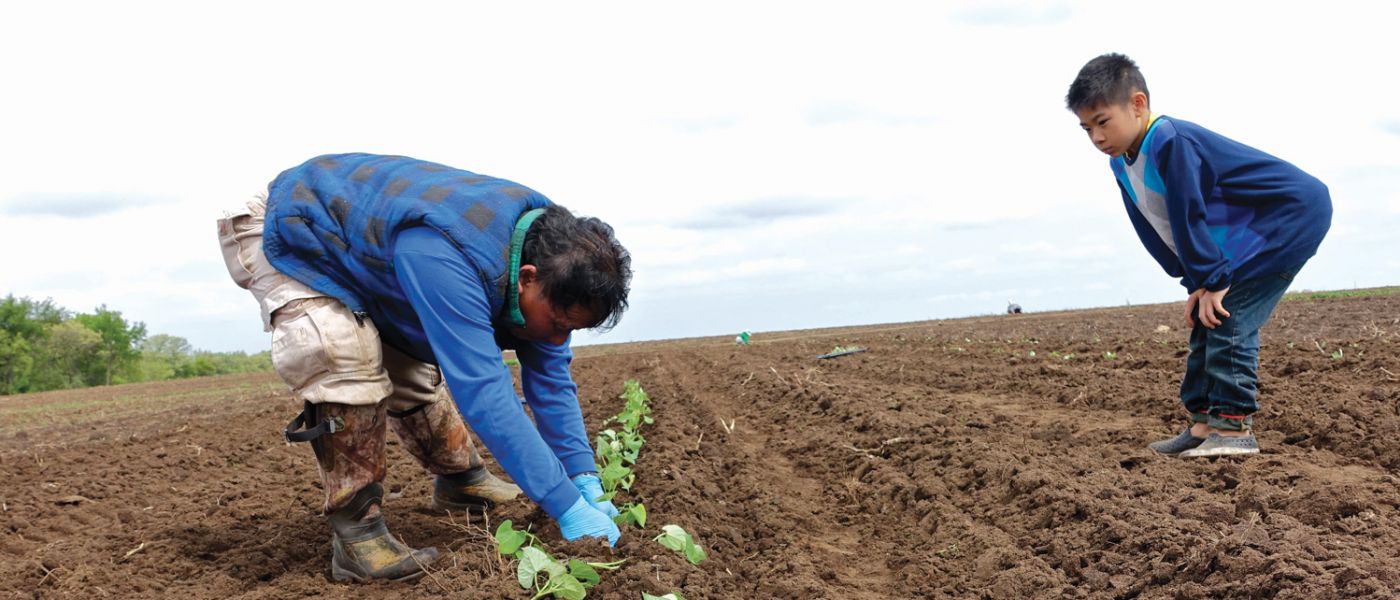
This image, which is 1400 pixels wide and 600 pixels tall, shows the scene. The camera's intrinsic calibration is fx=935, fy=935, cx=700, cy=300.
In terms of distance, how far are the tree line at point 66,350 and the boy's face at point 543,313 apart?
3990cm

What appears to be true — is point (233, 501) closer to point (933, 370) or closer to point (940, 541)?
point (940, 541)

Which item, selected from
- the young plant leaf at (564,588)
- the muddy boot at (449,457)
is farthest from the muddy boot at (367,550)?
the young plant leaf at (564,588)

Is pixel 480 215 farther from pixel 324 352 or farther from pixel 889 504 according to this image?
pixel 889 504

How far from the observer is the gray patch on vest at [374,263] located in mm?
3137

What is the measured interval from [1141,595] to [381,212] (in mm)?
2678

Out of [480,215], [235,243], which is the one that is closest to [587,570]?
[480,215]

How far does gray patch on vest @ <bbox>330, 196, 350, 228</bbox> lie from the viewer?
3237mm

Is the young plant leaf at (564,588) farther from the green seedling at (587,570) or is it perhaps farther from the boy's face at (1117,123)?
the boy's face at (1117,123)

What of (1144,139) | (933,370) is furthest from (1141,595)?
(933,370)

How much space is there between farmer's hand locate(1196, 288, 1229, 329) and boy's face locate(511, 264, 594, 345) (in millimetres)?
2718

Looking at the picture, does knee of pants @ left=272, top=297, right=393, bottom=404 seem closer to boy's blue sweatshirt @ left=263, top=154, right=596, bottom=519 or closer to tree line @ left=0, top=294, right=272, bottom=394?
boy's blue sweatshirt @ left=263, top=154, right=596, bottom=519

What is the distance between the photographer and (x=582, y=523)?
3.10m

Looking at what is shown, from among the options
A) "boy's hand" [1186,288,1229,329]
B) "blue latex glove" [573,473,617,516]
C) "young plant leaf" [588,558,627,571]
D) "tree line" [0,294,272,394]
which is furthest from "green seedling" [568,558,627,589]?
"tree line" [0,294,272,394]

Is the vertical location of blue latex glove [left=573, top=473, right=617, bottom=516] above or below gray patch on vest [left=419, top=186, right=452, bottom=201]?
below
